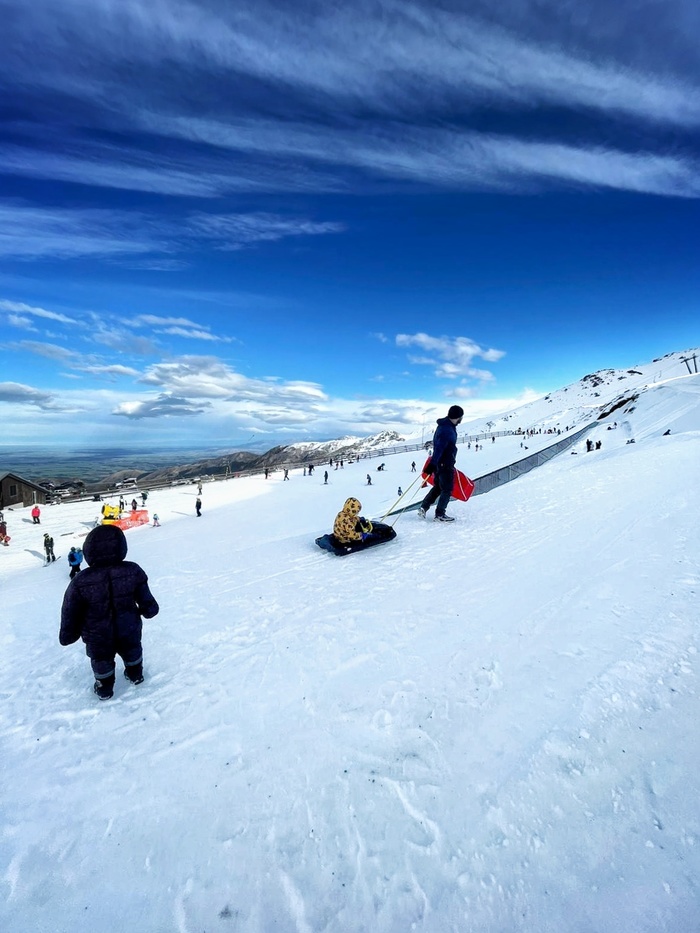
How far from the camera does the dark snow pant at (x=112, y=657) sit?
11.4 ft

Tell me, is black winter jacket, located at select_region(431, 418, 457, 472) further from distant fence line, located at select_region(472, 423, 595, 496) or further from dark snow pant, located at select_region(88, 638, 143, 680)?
dark snow pant, located at select_region(88, 638, 143, 680)

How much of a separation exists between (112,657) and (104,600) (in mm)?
565

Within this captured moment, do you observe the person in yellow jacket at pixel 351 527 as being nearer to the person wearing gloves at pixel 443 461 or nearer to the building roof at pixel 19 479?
the person wearing gloves at pixel 443 461

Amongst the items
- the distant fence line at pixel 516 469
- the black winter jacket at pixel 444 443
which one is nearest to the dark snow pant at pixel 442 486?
the black winter jacket at pixel 444 443

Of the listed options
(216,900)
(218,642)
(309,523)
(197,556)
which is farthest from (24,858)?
(309,523)

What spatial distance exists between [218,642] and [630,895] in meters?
3.89

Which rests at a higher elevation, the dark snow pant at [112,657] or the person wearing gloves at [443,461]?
the person wearing gloves at [443,461]

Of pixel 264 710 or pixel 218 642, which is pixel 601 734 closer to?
pixel 264 710

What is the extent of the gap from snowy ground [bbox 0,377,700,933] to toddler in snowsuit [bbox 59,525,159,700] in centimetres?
41

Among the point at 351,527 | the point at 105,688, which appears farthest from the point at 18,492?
the point at 105,688

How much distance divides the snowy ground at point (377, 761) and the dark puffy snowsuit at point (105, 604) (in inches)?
20.6

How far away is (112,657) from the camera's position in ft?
11.6

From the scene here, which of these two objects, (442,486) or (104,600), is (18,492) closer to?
(442,486)

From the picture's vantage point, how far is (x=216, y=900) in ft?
6.50
